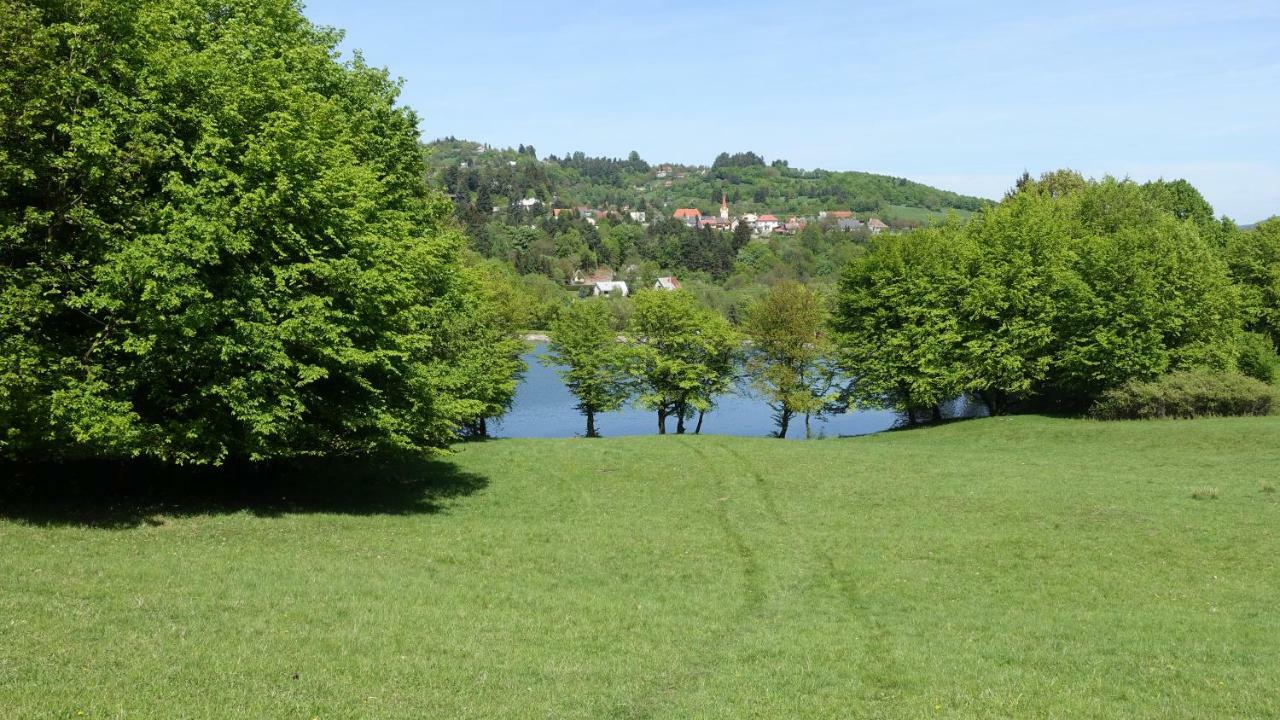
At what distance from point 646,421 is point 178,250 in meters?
70.1

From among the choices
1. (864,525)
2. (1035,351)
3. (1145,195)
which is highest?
(1145,195)

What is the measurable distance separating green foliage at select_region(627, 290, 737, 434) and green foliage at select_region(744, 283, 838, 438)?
2.42 metres

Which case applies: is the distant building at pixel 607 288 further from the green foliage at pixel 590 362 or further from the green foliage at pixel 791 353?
the green foliage at pixel 791 353

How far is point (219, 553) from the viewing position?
67.5 feet

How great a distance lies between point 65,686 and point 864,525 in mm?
24540

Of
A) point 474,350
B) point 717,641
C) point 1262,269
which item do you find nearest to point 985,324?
point 1262,269

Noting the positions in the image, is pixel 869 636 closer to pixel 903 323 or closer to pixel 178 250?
pixel 178 250

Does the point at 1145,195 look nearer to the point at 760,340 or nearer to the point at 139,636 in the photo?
the point at 760,340

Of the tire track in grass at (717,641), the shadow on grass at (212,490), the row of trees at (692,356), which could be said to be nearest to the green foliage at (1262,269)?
the row of trees at (692,356)

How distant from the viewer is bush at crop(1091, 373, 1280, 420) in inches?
1993

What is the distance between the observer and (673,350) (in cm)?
6400

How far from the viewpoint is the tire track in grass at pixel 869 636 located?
14523mm

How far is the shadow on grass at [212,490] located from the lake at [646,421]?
3994 cm

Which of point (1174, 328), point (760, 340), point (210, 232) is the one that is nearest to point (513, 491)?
point (210, 232)
